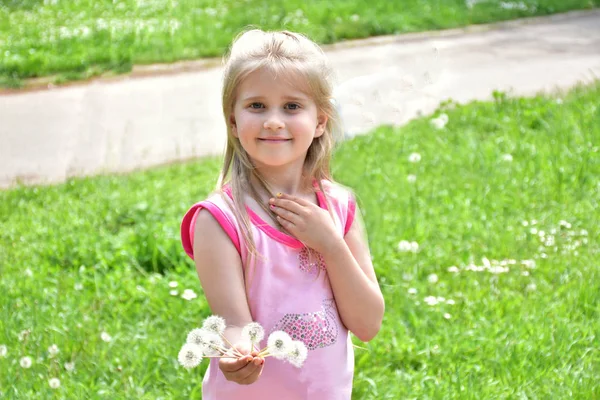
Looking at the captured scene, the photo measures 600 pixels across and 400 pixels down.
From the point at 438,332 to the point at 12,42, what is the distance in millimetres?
6219

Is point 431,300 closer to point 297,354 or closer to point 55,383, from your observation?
point 55,383

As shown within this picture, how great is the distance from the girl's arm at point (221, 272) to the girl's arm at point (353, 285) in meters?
0.20

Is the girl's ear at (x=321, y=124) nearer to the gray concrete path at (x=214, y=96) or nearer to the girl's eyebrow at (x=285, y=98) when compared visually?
the girl's eyebrow at (x=285, y=98)

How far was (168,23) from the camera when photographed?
9.56 metres

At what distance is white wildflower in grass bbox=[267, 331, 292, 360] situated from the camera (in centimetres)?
188

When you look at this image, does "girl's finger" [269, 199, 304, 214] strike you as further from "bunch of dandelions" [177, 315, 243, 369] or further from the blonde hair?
"bunch of dandelions" [177, 315, 243, 369]

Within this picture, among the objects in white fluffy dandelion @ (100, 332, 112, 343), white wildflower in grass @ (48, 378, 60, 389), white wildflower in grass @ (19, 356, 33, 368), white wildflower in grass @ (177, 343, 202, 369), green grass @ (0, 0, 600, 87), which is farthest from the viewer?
green grass @ (0, 0, 600, 87)

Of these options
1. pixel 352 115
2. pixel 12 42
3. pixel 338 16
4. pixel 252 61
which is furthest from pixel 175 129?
pixel 252 61

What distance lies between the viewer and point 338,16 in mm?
9969

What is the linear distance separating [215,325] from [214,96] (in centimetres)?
605

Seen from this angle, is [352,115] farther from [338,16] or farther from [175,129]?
[338,16]

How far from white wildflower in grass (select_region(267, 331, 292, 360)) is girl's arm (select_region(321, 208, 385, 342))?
0.27 m

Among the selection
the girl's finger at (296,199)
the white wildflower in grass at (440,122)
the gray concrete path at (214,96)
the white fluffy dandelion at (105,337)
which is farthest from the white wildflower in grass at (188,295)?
the white wildflower in grass at (440,122)

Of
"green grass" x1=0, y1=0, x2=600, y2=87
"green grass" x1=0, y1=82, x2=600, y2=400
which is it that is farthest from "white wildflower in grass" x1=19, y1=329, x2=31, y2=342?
"green grass" x1=0, y1=0, x2=600, y2=87
